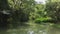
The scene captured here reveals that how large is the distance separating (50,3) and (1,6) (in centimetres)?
1360

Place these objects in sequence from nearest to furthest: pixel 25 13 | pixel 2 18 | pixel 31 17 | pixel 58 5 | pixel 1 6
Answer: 1. pixel 1 6
2. pixel 2 18
3. pixel 58 5
4. pixel 25 13
5. pixel 31 17

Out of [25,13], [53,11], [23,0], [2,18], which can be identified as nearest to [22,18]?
[25,13]

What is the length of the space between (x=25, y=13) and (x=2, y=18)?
499 inches

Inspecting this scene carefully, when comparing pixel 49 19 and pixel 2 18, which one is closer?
pixel 2 18

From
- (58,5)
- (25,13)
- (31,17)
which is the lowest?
(31,17)

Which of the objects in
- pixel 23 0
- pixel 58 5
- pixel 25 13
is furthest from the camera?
pixel 25 13

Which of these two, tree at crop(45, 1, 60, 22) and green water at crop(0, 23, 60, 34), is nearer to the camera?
green water at crop(0, 23, 60, 34)

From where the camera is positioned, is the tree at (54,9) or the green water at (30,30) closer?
the green water at (30,30)

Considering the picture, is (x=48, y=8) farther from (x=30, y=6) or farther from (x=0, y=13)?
(x=0, y=13)

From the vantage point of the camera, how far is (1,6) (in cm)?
2567

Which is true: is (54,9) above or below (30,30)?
below

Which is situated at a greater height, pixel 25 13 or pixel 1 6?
pixel 1 6

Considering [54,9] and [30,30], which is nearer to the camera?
[30,30]

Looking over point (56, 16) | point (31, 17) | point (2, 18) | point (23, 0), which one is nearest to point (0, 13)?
point (2, 18)
